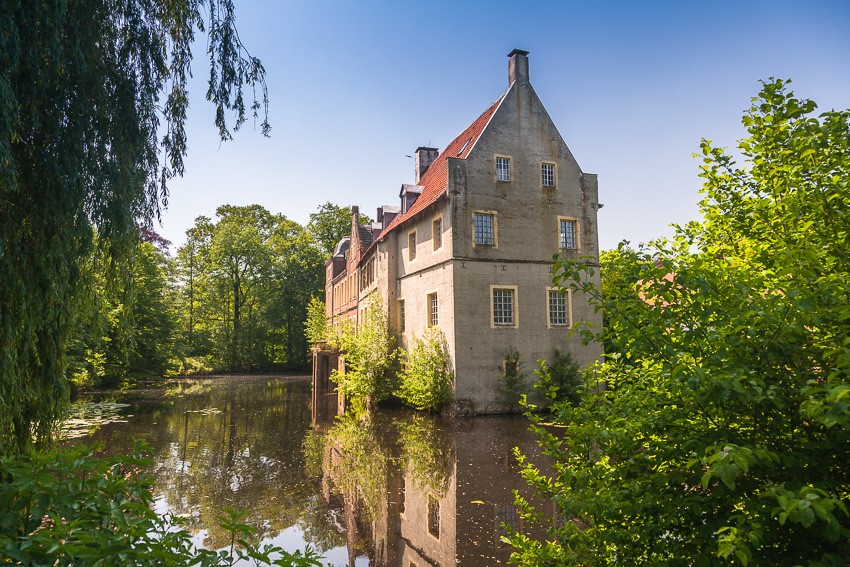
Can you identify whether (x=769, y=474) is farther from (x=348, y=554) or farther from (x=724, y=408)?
(x=348, y=554)

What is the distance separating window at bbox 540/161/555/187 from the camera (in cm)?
2344

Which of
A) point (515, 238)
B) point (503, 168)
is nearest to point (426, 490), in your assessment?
point (515, 238)

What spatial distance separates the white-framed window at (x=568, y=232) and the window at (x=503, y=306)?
10.9 feet

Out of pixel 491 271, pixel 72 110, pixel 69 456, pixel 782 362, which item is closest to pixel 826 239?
pixel 782 362

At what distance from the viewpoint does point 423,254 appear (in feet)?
80.2

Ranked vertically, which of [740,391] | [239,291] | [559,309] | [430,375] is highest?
[239,291]

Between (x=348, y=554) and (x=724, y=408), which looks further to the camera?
(x=348, y=554)

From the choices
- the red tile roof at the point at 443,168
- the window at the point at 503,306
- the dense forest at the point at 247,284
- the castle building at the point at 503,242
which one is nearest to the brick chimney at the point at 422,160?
the red tile roof at the point at 443,168

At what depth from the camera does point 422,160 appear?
32312 millimetres

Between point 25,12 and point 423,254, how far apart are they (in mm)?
20069

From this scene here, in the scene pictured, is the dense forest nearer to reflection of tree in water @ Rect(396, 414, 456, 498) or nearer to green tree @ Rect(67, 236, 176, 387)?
green tree @ Rect(67, 236, 176, 387)

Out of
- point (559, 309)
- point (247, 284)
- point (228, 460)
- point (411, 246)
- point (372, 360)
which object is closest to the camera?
point (228, 460)

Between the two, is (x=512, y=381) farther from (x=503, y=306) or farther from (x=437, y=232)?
(x=437, y=232)

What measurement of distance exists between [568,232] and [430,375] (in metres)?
8.68
